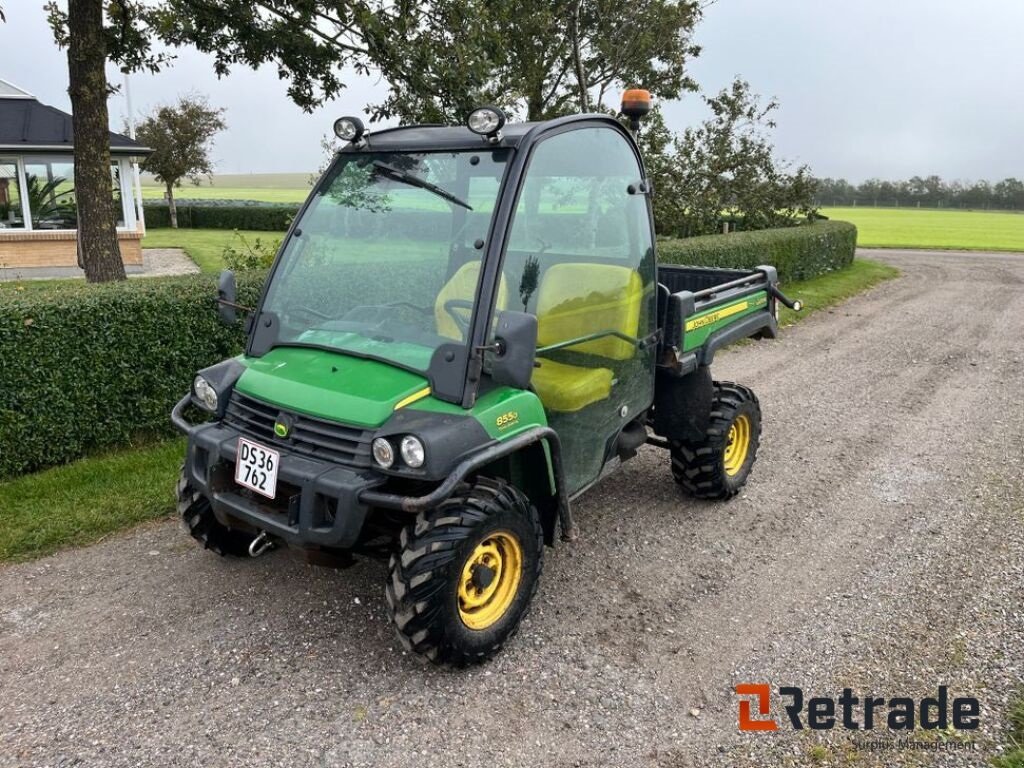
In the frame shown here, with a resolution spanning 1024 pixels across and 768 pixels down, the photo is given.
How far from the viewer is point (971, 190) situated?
6384cm

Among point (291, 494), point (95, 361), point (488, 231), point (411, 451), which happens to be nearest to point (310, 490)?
point (291, 494)

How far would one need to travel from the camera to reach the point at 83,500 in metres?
4.80

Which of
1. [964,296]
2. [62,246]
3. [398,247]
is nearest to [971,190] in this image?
[964,296]

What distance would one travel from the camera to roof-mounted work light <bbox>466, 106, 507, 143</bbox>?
10.5 feet

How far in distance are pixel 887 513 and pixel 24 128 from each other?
19.5m

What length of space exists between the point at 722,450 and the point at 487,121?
254 centimetres

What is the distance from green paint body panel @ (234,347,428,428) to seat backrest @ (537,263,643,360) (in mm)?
692

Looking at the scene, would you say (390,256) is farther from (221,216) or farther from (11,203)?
(221,216)

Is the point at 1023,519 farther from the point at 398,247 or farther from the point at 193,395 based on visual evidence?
the point at 193,395

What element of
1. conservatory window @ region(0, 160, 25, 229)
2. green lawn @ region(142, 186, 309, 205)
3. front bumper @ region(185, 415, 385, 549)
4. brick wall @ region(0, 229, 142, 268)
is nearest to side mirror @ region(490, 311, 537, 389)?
front bumper @ region(185, 415, 385, 549)

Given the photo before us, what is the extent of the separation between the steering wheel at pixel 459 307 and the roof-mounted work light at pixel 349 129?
1.02 meters

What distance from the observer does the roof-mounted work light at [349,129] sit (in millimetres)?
3662

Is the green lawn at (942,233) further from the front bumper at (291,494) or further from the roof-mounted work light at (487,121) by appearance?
the front bumper at (291,494)

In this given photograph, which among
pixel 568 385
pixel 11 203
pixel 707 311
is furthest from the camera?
pixel 11 203
